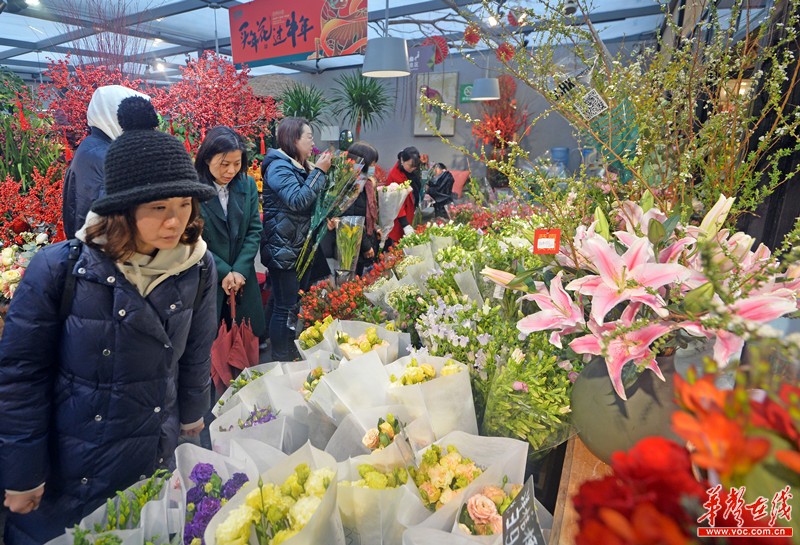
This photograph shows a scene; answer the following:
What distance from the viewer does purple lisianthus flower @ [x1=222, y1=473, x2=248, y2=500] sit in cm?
87

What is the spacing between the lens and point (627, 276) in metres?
0.88

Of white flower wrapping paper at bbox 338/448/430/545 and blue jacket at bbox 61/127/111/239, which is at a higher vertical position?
blue jacket at bbox 61/127/111/239

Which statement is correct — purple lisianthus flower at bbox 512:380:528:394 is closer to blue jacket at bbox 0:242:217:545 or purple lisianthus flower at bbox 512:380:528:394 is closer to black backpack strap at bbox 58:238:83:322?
blue jacket at bbox 0:242:217:545

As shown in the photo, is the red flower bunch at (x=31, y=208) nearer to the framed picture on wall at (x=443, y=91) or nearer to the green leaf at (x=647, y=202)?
the green leaf at (x=647, y=202)

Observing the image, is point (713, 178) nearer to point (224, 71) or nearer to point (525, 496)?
point (525, 496)

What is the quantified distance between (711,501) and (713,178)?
1.03 metres

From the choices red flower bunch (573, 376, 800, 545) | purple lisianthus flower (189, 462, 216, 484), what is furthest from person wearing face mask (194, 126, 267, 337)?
red flower bunch (573, 376, 800, 545)

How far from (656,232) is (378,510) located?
0.71 metres

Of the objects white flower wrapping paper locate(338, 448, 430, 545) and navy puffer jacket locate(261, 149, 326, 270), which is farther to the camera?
navy puffer jacket locate(261, 149, 326, 270)

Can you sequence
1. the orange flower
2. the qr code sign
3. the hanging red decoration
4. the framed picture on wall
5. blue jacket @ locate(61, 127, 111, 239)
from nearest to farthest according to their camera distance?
the orange flower, the qr code sign, blue jacket @ locate(61, 127, 111, 239), the hanging red decoration, the framed picture on wall

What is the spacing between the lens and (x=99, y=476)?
123 centimetres

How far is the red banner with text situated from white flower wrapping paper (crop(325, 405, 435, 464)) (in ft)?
12.1

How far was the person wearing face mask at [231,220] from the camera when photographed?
2375 mm

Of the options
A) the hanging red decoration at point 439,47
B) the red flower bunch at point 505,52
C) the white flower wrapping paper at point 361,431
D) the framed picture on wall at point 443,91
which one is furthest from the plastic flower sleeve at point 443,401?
the framed picture on wall at point 443,91
